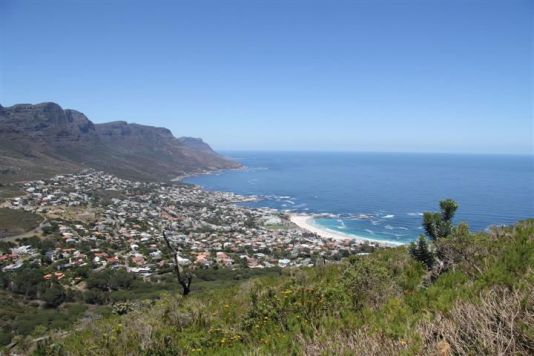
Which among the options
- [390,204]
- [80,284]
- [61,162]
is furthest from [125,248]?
[61,162]

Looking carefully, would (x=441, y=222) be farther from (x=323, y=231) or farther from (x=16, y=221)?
(x=323, y=231)

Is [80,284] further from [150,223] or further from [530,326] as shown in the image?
[530,326]

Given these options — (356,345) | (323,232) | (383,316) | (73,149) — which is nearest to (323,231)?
(323,232)

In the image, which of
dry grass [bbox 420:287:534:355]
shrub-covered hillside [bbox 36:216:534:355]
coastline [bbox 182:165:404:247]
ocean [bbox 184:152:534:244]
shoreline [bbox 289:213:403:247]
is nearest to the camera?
dry grass [bbox 420:287:534:355]

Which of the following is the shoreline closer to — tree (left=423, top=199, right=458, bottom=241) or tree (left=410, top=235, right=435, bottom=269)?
tree (left=423, top=199, right=458, bottom=241)

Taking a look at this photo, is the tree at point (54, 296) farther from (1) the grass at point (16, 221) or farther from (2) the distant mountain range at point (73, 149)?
(2) the distant mountain range at point (73, 149)

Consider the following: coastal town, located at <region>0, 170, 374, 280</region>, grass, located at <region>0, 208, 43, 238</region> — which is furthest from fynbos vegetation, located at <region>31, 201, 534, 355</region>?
grass, located at <region>0, 208, 43, 238</region>
